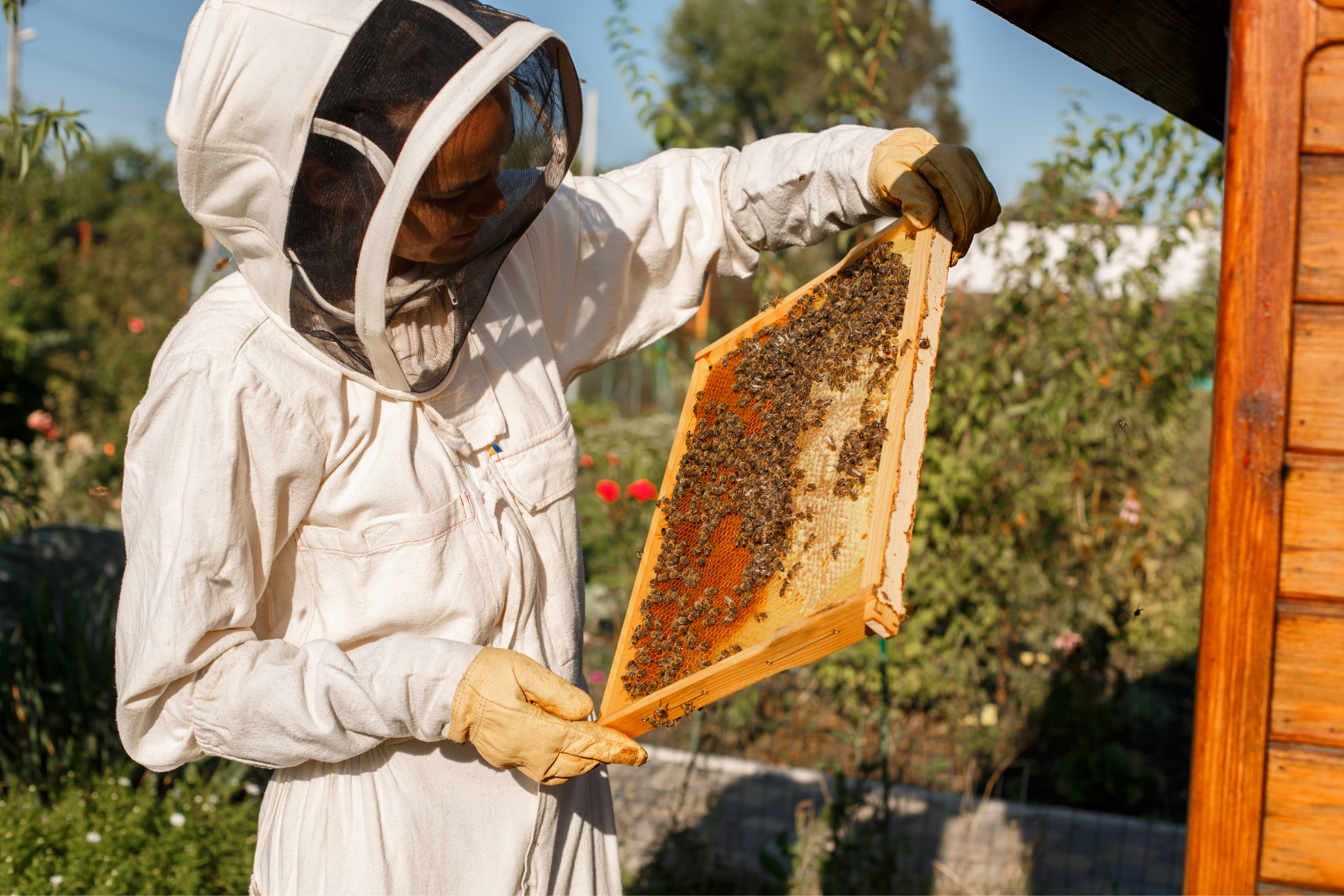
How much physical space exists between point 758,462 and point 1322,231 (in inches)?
47.1

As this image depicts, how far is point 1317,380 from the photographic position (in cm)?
125

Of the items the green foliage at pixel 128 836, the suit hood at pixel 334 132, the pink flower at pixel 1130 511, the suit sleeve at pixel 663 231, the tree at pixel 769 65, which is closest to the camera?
the suit hood at pixel 334 132

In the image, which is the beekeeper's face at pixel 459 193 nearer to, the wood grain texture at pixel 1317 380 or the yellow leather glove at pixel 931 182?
the yellow leather glove at pixel 931 182

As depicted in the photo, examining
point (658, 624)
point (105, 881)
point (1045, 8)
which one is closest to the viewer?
point (1045, 8)

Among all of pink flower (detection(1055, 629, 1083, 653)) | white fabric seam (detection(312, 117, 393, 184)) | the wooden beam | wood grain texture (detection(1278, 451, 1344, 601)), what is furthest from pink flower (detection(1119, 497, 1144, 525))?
white fabric seam (detection(312, 117, 393, 184))

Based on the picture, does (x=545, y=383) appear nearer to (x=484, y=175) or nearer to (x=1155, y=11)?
(x=484, y=175)

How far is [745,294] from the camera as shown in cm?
1321

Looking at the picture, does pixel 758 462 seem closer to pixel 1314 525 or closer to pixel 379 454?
pixel 379 454

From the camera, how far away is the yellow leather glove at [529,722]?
1.74 metres

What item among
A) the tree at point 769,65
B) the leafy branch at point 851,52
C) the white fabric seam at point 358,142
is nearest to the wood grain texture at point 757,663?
the white fabric seam at point 358,142

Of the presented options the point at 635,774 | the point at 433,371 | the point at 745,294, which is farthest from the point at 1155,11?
the point at 745,294

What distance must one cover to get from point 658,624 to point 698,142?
3.36m

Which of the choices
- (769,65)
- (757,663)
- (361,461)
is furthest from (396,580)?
(769,65)

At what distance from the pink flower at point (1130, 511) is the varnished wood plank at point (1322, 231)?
14.5 feet
